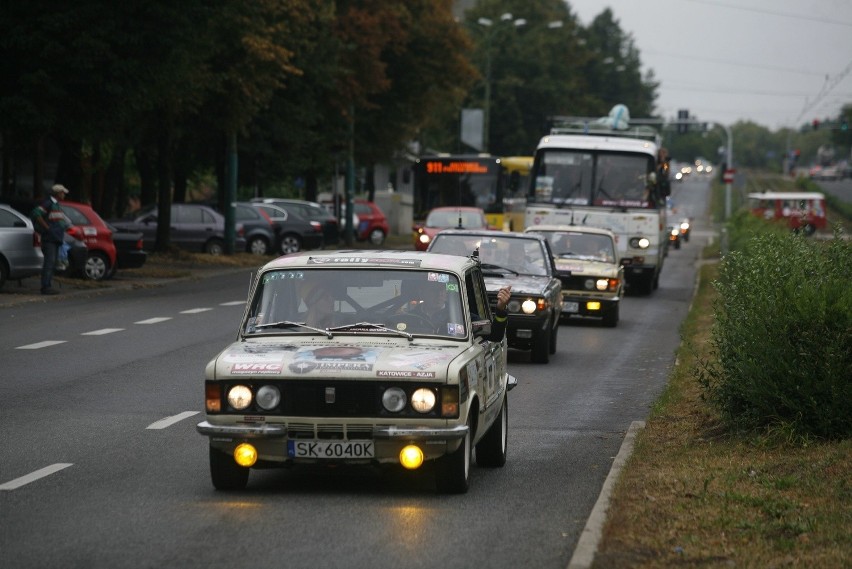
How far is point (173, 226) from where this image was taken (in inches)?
1785

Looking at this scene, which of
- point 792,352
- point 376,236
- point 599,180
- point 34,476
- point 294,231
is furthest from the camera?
point 376,236

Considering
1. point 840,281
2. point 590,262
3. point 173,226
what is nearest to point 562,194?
point 590,262

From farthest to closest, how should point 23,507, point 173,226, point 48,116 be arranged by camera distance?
point 173,226
point 48,116
point 23,507

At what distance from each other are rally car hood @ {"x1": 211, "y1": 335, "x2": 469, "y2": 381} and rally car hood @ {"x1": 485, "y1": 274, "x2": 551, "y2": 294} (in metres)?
9.11

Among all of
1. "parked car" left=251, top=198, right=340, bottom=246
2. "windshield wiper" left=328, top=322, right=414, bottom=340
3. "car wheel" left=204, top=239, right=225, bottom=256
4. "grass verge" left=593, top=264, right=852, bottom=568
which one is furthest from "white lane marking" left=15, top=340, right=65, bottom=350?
"parked car" left=251, top=198, right=340, bottom=246

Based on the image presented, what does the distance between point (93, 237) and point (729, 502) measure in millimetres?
23944

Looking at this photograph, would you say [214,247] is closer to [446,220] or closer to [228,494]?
[446,220]

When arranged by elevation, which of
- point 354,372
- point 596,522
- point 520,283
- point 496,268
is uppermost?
point 354,372

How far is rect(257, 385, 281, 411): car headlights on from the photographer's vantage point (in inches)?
353

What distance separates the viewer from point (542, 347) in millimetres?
18828

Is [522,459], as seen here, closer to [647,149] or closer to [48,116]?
[48,116]

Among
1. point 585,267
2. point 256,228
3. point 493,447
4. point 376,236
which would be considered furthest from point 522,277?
point 376,236

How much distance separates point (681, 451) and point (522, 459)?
1140 mm

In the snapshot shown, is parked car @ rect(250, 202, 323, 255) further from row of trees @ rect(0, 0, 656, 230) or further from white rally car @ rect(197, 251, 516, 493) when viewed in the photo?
white rally car @ rect(197, 251, 516, 493)
